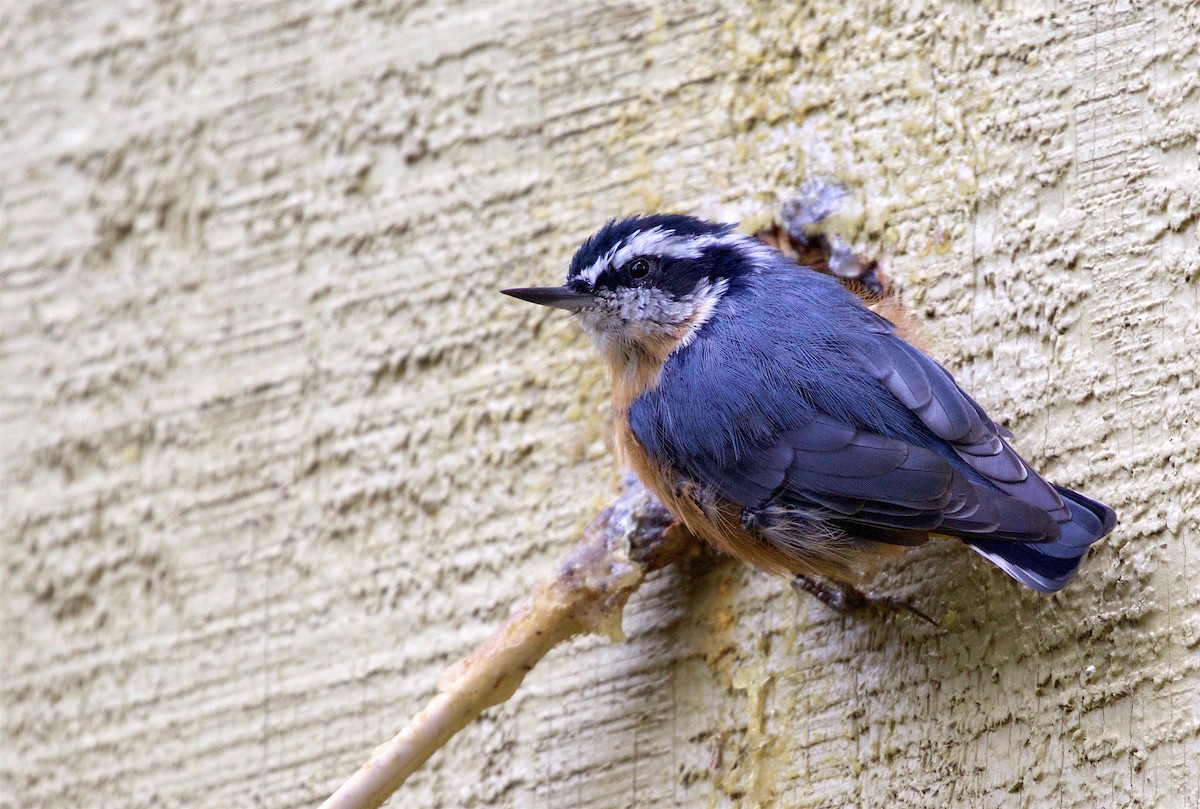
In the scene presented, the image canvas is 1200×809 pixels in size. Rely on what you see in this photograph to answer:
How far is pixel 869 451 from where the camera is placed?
93.4 inches

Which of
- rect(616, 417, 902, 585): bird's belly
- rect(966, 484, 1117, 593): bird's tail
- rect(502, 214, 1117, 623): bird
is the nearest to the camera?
rect(966, 484, 1117, 593): bird's tail

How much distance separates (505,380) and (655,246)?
0.47 meters

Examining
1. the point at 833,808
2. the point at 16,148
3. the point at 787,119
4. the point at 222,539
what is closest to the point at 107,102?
the point at 16,148

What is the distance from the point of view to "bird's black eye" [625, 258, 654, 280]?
9.29 ft

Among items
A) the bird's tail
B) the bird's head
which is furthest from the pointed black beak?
the bird's tail

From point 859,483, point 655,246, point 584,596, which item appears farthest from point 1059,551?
point 655,246

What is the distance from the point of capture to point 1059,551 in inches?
84.6

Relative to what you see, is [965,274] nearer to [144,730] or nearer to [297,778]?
[297,778]

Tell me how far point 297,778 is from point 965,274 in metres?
1.63

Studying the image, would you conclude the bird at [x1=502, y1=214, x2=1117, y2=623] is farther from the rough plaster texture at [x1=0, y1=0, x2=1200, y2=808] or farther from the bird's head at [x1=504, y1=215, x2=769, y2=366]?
the rough plaster texture at [x1=0, y1=0, x2=1200, y2=808]

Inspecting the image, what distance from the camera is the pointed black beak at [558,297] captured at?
275 cm

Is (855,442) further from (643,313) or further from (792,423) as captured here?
(643,313)

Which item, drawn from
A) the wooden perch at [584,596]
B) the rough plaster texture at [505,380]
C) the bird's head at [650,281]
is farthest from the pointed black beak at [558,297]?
the wooden perch at [584,596]

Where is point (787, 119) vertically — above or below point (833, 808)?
above
